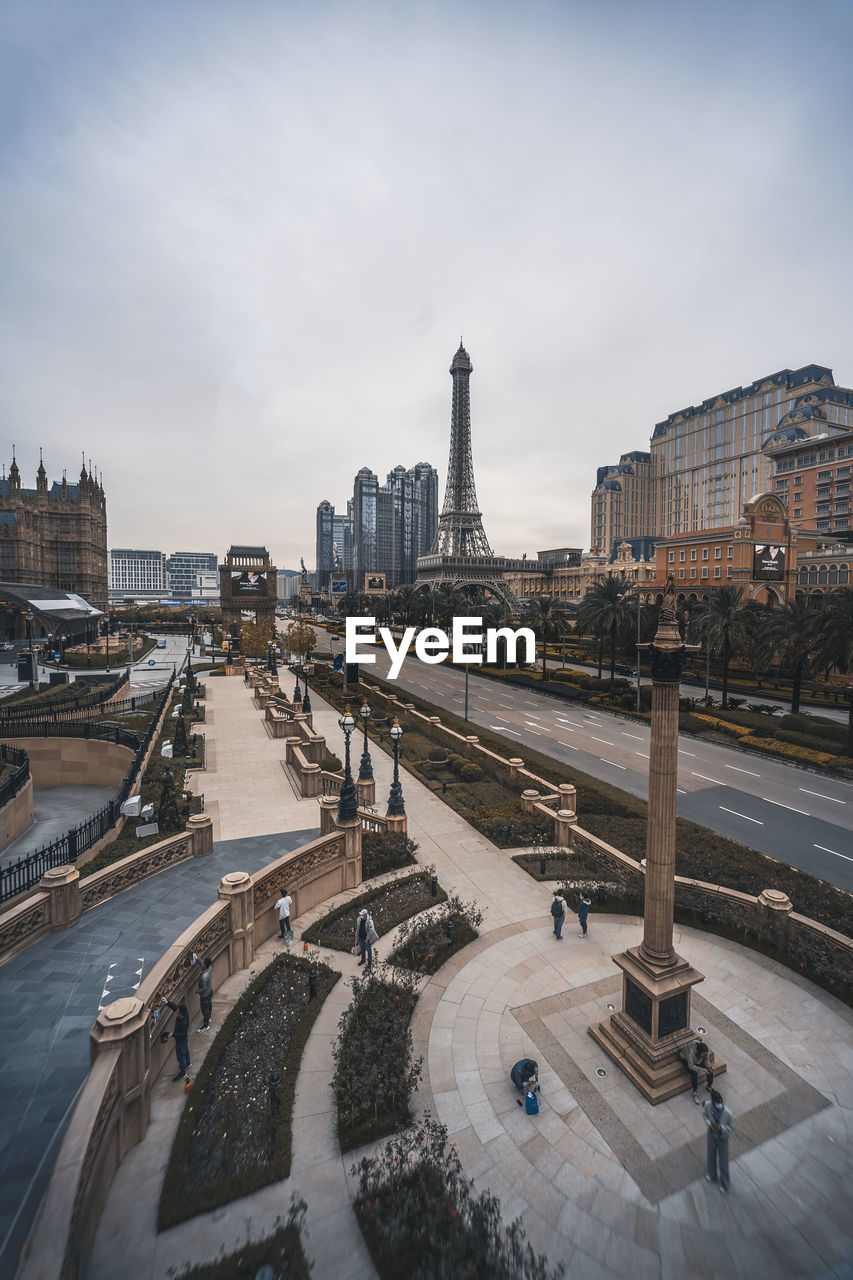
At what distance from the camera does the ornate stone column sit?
992 centimetres

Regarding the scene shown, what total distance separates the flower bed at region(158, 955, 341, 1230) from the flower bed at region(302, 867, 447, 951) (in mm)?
1598

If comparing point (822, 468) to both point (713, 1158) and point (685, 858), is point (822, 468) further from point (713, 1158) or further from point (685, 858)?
point (713, 1158)

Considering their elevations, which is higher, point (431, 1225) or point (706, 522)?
point (706, 522)

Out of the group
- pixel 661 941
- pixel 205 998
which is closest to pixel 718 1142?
pixel 661 941

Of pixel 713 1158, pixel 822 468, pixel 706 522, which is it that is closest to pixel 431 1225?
pixel 713 1158

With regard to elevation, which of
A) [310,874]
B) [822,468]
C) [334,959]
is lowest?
[334,959]

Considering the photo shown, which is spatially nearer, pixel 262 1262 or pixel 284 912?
pixel 262 1262

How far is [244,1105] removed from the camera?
9102mm

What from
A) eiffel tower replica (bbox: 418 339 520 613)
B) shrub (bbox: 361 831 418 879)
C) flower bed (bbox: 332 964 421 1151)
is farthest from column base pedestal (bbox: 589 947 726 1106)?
eiffel tower replica (bbox: 418 339 520 613)

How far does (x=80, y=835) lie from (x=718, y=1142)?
20023 mm

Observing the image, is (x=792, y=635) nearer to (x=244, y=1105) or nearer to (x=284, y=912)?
(x=284, y=912)

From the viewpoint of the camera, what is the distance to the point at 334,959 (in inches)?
515

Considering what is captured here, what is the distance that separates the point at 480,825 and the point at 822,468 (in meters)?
84.7

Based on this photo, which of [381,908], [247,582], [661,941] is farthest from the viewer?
[247,582]
